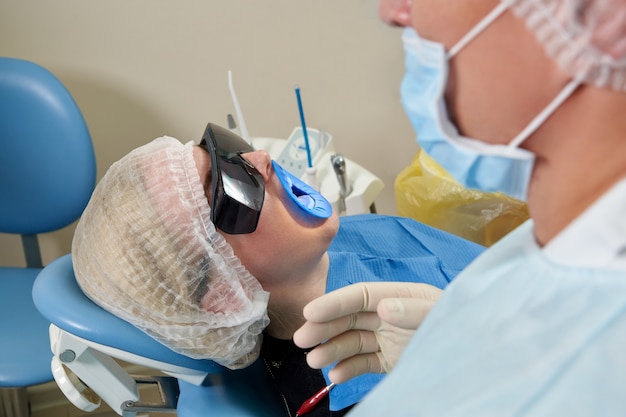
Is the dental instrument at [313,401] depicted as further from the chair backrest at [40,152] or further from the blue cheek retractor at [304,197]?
the chair backrest at [40,152]

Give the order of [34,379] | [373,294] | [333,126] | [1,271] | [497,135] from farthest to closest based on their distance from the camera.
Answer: [333,126] → [1,271] → [34,379] → [373,294] → [497,135]

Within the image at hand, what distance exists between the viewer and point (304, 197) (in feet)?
4.39

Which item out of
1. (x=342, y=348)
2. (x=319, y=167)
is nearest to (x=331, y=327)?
(x=342, y=348)

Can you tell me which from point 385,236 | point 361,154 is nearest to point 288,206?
point 385,236

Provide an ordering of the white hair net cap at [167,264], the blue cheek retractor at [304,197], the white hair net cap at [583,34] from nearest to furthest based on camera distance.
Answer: the white hair net cap at [583,34] < the white hair net cap at [167,264] < the blue cheek retractor at [304,197]

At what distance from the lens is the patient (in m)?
1.11

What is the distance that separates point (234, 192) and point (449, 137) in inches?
23.8

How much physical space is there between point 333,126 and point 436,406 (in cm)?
156

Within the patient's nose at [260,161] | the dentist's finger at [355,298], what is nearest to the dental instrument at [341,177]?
the patient's nose at [260,161]

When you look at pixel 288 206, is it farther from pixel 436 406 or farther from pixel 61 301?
pixel 436 406

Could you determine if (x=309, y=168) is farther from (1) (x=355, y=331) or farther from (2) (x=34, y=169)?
(2) (x=34, y=169)

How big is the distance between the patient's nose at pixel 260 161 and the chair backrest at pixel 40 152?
2.25 feet

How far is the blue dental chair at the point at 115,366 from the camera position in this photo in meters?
1.07

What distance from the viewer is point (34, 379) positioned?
150cm
